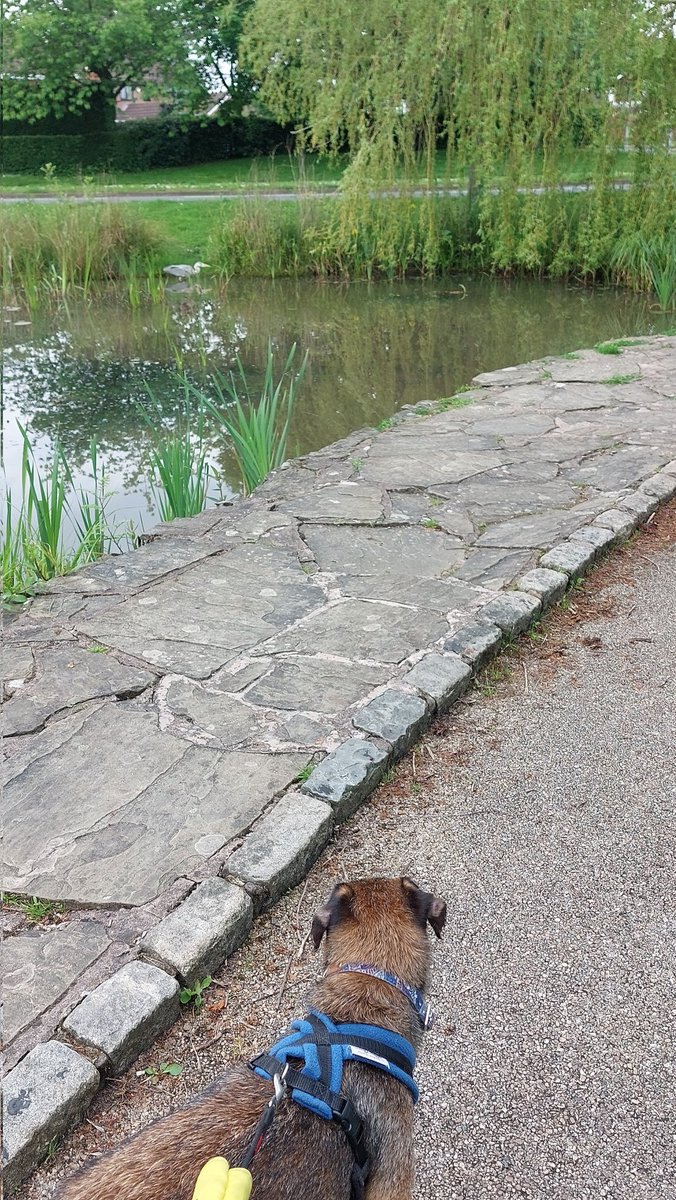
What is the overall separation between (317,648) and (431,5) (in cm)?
1404

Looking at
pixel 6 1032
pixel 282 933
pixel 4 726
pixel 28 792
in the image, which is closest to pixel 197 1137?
pixel 6 1032

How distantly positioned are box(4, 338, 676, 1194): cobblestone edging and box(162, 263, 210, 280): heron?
15367 millimetres

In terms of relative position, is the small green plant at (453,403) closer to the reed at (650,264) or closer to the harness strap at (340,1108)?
the reed at (650,264)

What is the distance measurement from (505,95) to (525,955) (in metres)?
15.5

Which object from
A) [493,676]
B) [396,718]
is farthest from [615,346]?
[396,718]

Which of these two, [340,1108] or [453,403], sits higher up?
[340,1108]

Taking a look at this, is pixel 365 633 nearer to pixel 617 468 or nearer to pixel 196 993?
pixel 196 993

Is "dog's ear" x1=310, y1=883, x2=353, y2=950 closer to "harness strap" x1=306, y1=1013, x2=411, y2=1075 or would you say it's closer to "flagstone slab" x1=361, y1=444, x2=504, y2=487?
"harness strap" x1=306, y1=1013, x2=411, y2=1075

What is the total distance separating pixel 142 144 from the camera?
3750 centimetres

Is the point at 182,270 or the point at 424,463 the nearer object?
the point at 424,463

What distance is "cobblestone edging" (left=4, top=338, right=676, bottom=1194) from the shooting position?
239cm

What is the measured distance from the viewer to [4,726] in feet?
13.0

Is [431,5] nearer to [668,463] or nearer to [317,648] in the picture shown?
[668,463]

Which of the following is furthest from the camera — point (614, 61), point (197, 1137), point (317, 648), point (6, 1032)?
point (614, 61)
